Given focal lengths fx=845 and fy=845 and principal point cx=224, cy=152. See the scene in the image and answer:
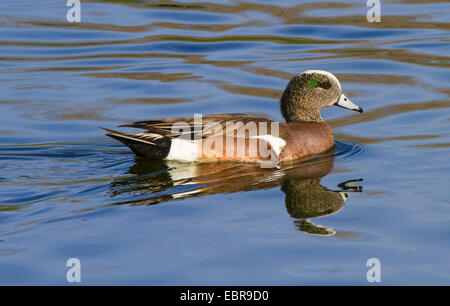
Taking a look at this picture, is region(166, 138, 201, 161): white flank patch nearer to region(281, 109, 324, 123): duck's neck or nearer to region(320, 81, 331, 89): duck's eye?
region(281, 109, 324, 123): duck's neck

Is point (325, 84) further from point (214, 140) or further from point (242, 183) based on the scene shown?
point (242, 183)

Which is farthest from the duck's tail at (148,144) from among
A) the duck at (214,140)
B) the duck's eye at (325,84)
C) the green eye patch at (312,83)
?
the duck's eye at (325,84)

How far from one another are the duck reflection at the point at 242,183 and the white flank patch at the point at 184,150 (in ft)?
0.21

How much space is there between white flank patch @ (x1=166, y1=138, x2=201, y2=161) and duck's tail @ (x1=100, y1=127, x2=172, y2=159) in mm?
44

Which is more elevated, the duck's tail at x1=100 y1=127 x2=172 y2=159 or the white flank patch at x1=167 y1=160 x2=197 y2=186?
the duck's tail at x1=100 y1=127 x2=172 y2=159

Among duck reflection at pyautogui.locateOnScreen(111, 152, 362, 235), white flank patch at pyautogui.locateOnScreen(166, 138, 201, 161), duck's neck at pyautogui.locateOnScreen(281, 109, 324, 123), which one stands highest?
duck's neck at pyautogui.locateOnScreen(281, 109, 324, 123)

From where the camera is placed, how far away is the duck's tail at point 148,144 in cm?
719

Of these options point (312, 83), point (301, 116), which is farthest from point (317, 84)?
point (301, 116)

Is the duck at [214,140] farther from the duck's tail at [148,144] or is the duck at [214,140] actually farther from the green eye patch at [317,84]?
the green eye patch at [317,84]

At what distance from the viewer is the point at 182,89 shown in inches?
392

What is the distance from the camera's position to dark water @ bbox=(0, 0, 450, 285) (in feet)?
16.5

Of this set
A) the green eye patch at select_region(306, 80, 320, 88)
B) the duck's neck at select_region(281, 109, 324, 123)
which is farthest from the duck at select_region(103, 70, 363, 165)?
the green eye patch at select_region(306, 80, 320, 88)

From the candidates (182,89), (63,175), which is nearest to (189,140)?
(63,175)
